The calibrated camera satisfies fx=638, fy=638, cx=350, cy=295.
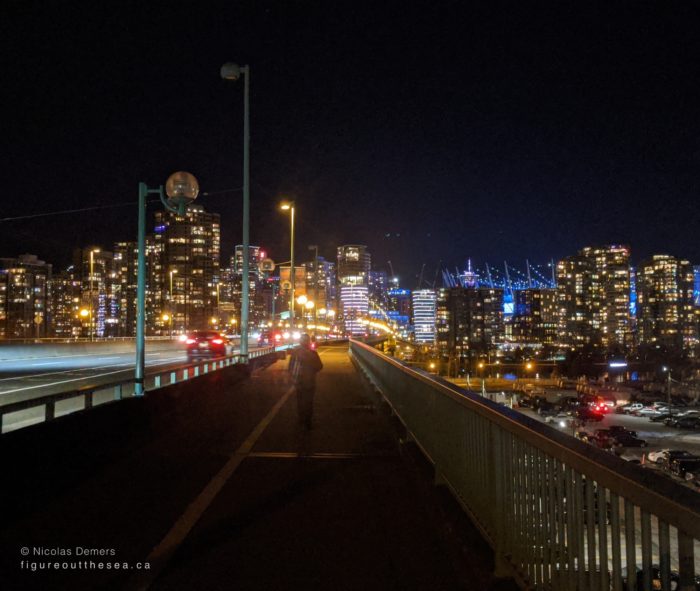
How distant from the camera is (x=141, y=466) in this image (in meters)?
9.39

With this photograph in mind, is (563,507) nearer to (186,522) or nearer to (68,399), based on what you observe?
(186,522)

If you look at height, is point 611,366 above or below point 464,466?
below

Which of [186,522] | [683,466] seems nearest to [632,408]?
[683,466]

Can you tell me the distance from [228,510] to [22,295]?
16471 centimetres

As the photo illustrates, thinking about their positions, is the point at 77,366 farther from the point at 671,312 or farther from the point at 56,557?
the point at 671,312

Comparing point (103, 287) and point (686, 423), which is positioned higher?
point (103, 287)

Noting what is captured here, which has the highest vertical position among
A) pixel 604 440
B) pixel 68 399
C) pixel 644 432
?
pixel 68 399

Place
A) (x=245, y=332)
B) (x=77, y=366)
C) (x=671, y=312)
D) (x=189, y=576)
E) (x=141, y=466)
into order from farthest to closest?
(x=671, y=312), (x=77, y=366), (x=245, y=332), (x=141, y=466), (x=189, y=576)

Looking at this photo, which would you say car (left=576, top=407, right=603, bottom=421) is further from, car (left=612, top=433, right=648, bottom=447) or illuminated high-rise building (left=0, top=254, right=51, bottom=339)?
illuminated high-rise building (left=0, top=254, right=51, bottom=339)

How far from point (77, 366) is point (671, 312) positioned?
7819 inches

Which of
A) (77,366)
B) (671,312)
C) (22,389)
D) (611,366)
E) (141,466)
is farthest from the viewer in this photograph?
(671,312)

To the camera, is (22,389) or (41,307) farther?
(41,307)

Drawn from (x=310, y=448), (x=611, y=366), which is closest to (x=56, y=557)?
(x=310, y=448)

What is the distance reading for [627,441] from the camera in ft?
137
